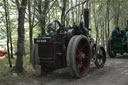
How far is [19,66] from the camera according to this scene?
613cm

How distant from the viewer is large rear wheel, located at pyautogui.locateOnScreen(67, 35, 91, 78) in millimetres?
5340

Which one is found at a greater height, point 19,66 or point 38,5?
point 38,5

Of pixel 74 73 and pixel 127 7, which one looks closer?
pixel 74 73

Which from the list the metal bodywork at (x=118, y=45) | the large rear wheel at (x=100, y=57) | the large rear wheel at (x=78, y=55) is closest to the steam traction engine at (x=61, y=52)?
the large rear wheel at (x=78, y=55)

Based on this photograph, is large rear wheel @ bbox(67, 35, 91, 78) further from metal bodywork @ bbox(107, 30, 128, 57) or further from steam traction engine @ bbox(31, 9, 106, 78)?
metal bodywork @ bbox(107, 30, 128, 57)

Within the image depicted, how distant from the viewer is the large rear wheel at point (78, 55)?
5.34 m

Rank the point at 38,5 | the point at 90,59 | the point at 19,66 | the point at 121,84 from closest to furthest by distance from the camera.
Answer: the point at 121,84
the point at 19,66
the point at 90,59
the point at 38,5

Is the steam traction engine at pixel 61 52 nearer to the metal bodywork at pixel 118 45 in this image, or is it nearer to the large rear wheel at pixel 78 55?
the large rear wheel at pixel 78 55

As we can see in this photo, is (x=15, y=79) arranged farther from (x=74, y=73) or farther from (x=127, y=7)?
Result: (x=127, y=7)

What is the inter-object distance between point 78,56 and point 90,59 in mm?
875

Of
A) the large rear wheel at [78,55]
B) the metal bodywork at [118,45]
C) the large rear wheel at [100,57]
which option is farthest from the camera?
the metal bodywork at [118,45]

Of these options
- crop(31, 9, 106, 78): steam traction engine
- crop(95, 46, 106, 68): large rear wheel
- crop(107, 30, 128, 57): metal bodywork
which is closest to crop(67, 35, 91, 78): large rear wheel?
crop(31, 9, 106, 78): steam traction engine

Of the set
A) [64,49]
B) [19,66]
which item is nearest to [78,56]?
[64,49]

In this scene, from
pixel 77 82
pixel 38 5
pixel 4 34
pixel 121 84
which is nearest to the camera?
pixel 121 84
